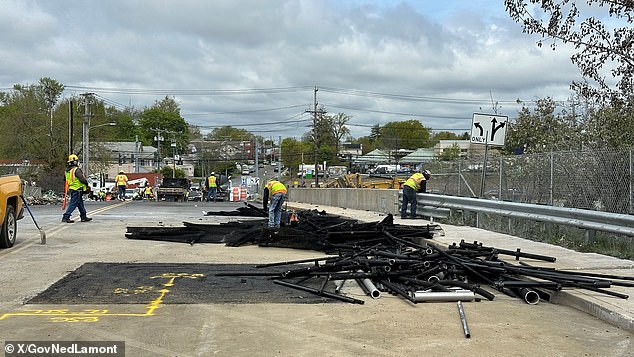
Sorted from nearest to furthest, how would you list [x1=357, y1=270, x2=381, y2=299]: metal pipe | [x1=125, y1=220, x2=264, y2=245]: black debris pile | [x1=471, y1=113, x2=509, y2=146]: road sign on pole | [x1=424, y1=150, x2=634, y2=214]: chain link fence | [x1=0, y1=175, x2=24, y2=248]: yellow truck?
[x1=357, y1=270, x2=381, y2=299]: metal pipe, [x1=0, y1=175, x2=24, y2=248]: yellow truck, [x1=424, y1=150, x2=634, y2=214]: chain link fence, [x1=125, y1=220, x2=264, y2=245]: black debris pile, [x1=471, y1=113, x2=509, y2=146]: road sign on pole

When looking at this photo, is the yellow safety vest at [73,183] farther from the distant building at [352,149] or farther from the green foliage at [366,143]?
the green foliage at [366,143]

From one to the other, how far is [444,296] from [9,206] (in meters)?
8.29

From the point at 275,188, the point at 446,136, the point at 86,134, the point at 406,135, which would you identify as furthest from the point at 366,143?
the point at 275,188

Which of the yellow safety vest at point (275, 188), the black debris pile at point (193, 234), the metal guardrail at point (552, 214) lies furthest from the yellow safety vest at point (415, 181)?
the black debris pile at point (193, 234)

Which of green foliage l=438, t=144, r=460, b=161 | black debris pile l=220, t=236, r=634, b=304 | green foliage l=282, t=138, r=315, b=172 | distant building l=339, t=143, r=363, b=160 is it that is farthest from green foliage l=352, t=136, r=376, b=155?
black debris pile l=220, t=236, r=634, b=304

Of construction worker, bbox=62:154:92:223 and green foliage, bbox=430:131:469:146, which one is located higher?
green foliage, bbox=430:131:469:146

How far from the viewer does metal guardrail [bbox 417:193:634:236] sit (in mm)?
10462

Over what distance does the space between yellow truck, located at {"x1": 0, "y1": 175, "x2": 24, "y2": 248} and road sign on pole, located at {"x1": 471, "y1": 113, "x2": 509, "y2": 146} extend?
10.3 meters

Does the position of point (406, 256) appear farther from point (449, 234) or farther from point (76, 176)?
point (76, 176)

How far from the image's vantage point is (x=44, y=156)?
210 feet

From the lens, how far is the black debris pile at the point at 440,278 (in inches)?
297

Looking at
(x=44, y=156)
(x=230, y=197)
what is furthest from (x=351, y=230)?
(x=44, y=156)

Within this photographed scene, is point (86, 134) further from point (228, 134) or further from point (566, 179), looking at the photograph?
point (228, 134)

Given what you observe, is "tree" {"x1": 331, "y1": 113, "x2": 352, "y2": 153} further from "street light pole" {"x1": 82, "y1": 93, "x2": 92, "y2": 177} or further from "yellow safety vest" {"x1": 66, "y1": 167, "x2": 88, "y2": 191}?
"yellow safety vest" {"x1": 66, "y1": 167, "x2": 88, "y2": 191}
